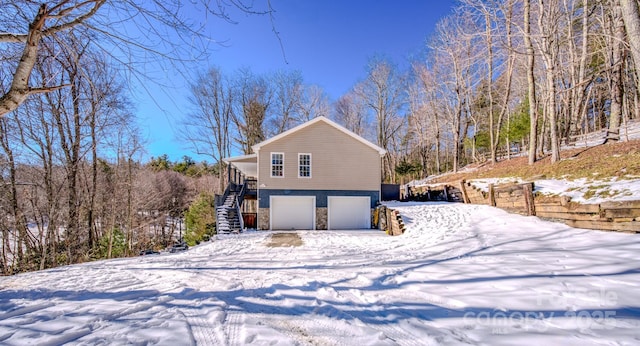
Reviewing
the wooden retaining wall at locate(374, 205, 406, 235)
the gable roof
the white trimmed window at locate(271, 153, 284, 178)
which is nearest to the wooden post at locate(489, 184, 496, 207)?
the wooden retaining wall at locate(374, 205, 406, 235)

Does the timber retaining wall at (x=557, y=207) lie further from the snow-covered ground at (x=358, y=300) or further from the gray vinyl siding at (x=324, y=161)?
the gray vinyl siding at (x=324, y=161)

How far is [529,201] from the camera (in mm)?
7305

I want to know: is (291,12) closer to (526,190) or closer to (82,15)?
(82,15)

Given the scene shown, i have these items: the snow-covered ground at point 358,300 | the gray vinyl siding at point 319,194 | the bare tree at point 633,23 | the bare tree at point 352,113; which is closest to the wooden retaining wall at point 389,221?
the gray vinyl siding at point 319,194

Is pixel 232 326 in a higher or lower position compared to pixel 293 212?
lower

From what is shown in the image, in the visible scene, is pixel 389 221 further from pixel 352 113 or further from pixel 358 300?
pixel 352 113

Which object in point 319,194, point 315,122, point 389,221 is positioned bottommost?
point 389,221

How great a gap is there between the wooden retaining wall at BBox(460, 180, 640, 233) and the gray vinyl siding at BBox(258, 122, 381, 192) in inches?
222

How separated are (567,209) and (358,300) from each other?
19.8ft

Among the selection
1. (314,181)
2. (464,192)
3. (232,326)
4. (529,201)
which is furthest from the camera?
(314,181)

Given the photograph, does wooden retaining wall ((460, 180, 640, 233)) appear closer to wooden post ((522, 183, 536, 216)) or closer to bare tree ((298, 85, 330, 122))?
wooden post ((522, 183, 536, 216))

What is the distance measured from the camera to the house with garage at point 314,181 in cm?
1300

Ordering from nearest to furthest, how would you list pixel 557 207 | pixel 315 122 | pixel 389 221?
pixel 557 207, pixel 389 221, pixel 315 122

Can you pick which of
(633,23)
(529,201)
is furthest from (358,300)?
(529,201)
